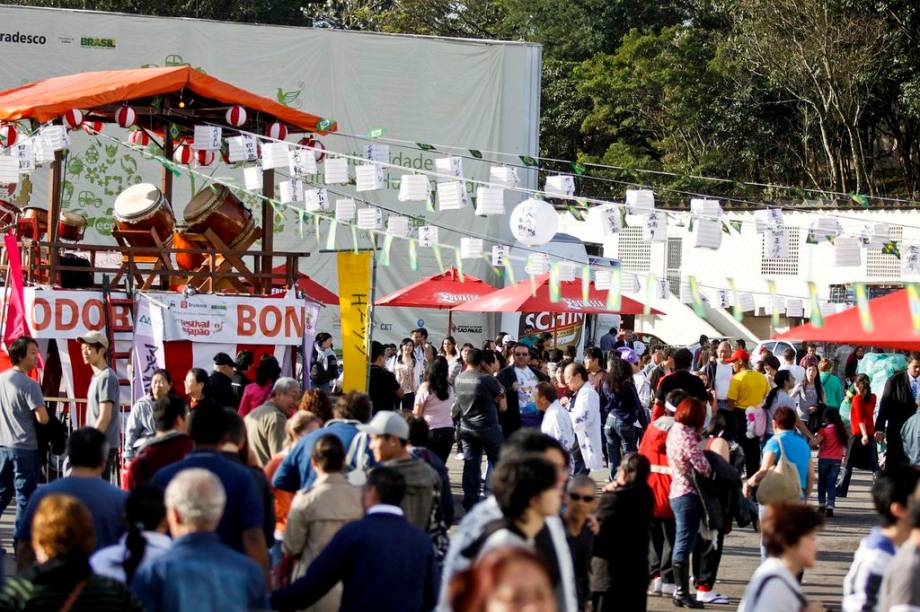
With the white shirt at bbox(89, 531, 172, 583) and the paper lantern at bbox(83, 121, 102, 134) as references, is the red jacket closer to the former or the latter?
the white shirt at bbox(89, 531, 172, 583)

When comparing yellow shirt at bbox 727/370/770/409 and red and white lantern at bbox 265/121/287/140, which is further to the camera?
red and white lantern at bbox 265/121/287/140

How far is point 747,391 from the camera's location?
15.9 m

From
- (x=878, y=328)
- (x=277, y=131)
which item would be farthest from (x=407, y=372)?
(x=878, y=328)

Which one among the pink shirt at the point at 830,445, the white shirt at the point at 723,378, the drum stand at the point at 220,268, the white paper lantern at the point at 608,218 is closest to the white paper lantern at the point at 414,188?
the white paper lantern at the point at 608,218

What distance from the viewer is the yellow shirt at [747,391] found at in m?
15.9

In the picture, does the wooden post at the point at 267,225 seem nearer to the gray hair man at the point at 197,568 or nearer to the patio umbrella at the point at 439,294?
the patio umbrella at the point at 439,294

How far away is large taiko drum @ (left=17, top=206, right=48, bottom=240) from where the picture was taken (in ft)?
55.8

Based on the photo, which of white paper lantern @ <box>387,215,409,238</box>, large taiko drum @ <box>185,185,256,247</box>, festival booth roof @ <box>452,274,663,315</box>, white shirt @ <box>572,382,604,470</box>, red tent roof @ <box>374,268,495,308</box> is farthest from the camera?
red tent roof @ <box>374,268,495,308</box>

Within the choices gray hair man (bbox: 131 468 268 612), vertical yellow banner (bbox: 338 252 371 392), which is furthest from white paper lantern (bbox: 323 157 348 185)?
gray hair man (bbox: 131 468 268 612)

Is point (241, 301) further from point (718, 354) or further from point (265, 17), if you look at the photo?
point (265, 17)

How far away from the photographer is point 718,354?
1847 centimetres

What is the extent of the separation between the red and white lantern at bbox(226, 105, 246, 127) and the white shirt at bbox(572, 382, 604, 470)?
557 centimetres

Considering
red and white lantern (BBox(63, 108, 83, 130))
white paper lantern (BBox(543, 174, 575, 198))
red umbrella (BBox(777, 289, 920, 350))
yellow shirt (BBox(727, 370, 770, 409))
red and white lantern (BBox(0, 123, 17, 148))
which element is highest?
red and white lantern (BBox(63, 108, 83, 130))

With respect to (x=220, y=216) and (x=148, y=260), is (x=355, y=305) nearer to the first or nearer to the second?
(x=220, y=216)
